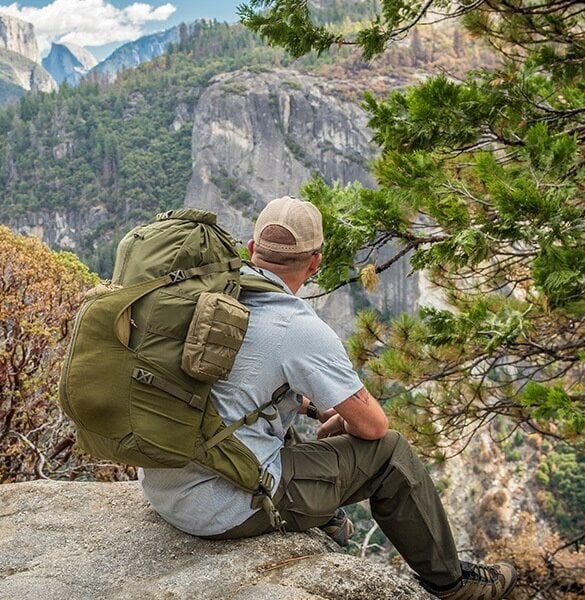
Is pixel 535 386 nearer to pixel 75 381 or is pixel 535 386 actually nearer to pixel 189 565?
pixel 189 565

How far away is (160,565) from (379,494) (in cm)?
76

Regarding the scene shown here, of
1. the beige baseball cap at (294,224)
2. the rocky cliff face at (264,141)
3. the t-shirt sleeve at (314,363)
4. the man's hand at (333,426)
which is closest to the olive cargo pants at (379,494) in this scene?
the man's hand at (333,426)

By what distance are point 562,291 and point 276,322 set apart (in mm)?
1373

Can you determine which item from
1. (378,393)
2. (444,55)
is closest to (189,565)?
(378,393)

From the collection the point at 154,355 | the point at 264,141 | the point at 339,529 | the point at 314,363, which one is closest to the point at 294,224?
the point at 314,363

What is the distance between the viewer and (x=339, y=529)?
2.49 meters

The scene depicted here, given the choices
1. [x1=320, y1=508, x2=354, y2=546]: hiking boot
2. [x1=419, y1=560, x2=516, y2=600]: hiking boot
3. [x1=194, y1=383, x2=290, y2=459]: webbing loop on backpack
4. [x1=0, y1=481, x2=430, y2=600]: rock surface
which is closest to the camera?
[x1=194, y1=383, x2=290, y2=459]: webbing loop on backpack

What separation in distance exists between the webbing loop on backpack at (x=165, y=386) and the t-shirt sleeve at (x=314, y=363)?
0.92 ft

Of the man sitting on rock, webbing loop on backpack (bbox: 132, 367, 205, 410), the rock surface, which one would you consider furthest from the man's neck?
the rock surface

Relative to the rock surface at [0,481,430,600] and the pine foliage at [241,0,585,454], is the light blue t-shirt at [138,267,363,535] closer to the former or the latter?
the rock surface at [0,481,430,600]

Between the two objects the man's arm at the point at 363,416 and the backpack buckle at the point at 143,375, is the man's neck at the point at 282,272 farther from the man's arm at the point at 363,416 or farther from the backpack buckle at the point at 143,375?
the backpack buckle at the point at 143,375

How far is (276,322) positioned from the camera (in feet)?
6.40

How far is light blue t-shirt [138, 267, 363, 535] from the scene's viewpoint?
1940 millimetres

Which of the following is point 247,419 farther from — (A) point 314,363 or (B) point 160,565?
(B) point 160,565
